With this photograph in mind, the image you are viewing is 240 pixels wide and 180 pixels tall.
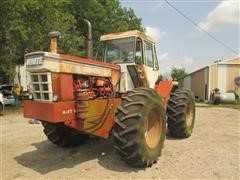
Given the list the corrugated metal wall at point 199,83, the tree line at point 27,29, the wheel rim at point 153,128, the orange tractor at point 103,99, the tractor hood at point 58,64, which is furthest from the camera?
the corrugated metal wall at point 199,83

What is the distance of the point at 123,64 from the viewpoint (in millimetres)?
7578

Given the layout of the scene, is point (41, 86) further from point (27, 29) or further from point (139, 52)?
point (27, 29)

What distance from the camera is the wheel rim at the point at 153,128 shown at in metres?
6.48

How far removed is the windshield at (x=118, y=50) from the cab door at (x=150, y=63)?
1.48 ft

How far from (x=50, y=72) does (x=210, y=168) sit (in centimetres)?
351

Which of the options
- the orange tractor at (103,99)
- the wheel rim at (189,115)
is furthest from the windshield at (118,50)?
the wheel rim at (189,115)

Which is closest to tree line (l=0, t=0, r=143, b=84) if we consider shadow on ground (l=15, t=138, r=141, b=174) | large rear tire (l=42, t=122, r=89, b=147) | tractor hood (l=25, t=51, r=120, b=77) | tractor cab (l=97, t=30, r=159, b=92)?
shadow on ground (l=15, t=138, r=141, b=174)

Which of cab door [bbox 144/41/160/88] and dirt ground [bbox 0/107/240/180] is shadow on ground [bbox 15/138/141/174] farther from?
cab door [bbox 144/41/160/88]

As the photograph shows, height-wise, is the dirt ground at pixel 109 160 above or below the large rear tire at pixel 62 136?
below

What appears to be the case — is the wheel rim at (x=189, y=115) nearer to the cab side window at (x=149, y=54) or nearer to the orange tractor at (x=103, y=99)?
the cab side window at (x=149, y=54)

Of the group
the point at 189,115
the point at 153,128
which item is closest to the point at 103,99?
the point at 153,128

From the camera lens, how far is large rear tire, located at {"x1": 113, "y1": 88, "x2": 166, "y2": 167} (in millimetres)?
5836

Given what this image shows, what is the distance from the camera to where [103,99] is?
656cm

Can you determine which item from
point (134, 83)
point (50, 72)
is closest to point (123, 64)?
point (134, 83)
